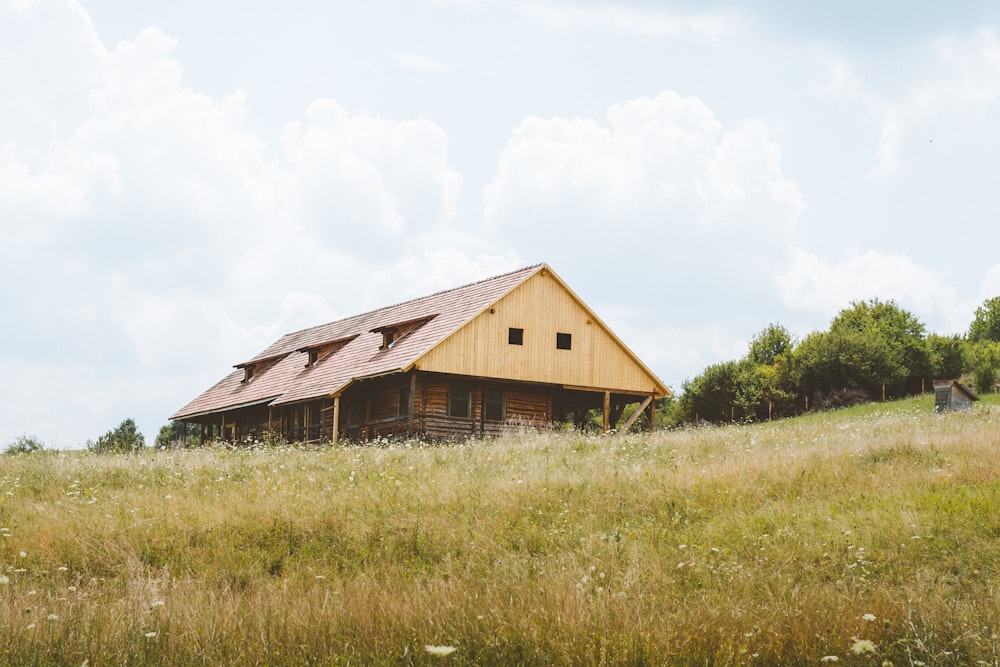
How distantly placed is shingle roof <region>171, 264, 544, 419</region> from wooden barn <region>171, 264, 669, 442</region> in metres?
0.08

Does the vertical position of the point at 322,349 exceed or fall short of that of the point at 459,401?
it exceeds it

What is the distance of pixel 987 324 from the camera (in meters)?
95.7

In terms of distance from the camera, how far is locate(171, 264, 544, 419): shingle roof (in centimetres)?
3169

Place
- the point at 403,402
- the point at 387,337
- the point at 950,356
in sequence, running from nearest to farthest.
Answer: the point at 403,402, the point at 387,337, the point at 950,356

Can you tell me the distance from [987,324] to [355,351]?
81.7m

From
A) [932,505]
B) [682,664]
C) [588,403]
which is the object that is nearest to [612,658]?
[682,664]

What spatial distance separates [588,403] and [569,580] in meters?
29.9

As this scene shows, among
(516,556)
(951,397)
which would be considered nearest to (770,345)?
(951,397)

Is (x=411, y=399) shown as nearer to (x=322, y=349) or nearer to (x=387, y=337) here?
(x=387, y=337)

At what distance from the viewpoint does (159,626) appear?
690cm

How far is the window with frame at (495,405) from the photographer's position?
33531 mm

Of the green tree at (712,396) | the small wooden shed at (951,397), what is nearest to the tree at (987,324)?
the green tree at (712,396)

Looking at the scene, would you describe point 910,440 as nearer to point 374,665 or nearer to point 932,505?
point 932,505

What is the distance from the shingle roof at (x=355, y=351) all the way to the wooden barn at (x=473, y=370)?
0.26 feet
